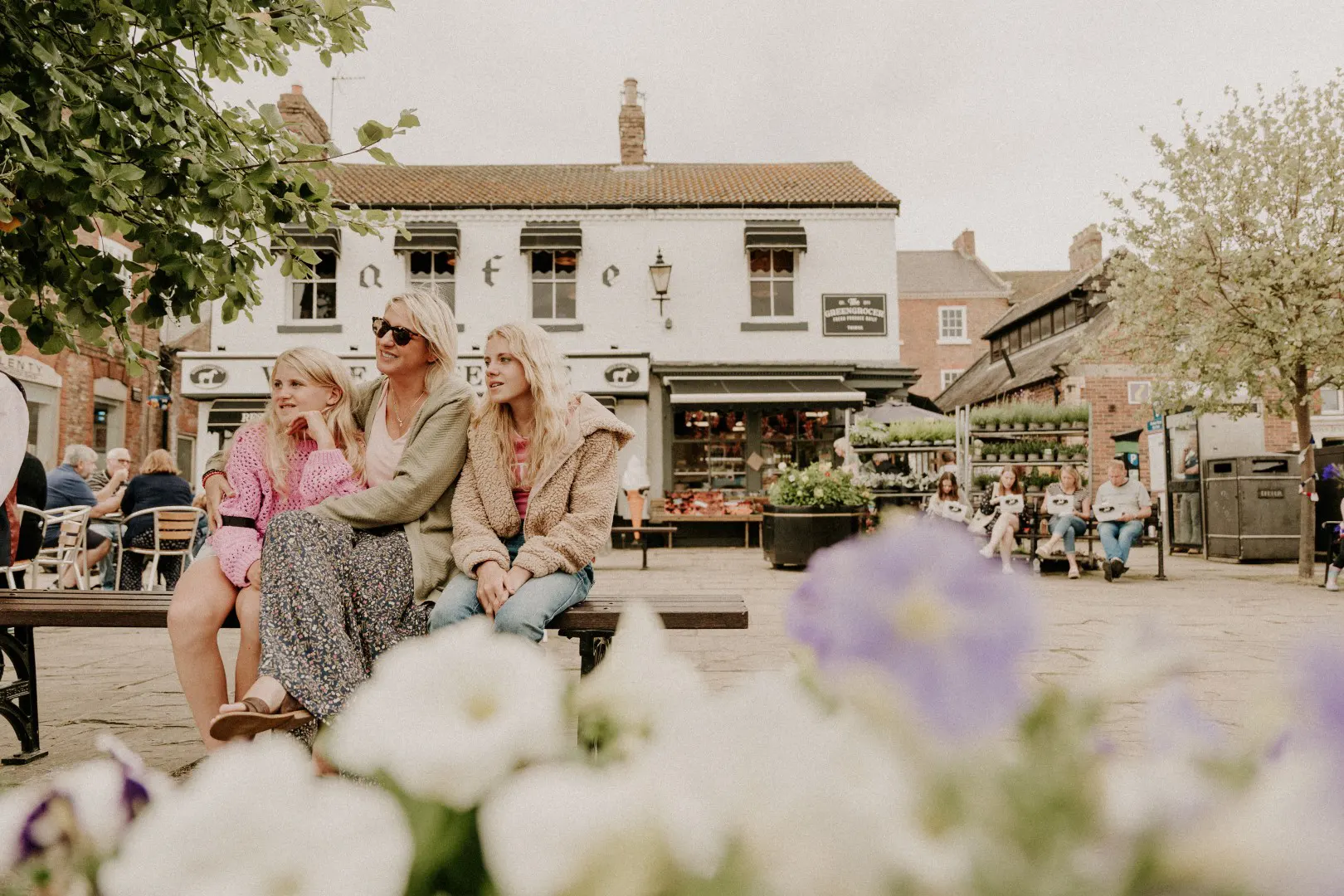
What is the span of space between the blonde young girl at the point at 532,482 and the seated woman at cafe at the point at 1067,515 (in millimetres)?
8929

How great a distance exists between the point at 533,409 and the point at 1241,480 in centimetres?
1254

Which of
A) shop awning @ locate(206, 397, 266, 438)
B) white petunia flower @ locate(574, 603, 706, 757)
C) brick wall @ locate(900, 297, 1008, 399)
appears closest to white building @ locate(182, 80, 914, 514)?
shop awning @ locate(206, 397, 266, 438)

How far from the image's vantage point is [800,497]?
A: 34.2ft

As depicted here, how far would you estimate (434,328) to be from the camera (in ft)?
10.8

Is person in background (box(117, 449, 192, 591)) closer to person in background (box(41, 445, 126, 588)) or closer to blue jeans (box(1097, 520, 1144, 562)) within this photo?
person in background (box(41, 445, 126, 588))

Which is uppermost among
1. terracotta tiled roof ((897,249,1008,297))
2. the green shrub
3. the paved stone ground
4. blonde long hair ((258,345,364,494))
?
terracotta tiled roof ((897,249,1008,297))

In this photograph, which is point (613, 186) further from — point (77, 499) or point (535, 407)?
point (535, 407)

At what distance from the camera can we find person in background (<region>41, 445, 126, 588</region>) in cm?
779

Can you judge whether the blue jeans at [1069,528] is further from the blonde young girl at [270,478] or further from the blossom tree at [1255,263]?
the blonde young girl at [270,478]

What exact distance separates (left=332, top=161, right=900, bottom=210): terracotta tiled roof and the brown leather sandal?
14.3m

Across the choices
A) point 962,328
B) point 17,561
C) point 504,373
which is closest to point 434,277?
point 17,561

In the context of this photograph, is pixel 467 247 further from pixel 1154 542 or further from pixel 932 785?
pixel 932 785

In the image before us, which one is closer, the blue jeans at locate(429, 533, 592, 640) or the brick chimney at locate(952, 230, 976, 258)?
the blue jeans at locate(429, 533, 592, 640)

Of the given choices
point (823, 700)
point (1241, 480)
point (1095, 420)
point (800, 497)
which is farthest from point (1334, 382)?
point (823, 700)
